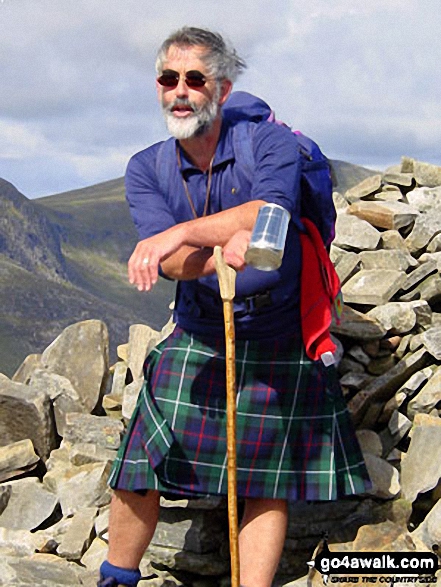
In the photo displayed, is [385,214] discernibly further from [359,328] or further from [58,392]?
[58,392]

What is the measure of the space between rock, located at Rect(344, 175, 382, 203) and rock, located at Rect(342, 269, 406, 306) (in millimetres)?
1961

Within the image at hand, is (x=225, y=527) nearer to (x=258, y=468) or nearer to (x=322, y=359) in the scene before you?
(x=258, y=468)

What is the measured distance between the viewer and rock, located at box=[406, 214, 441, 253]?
334 inches

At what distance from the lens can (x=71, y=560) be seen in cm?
643

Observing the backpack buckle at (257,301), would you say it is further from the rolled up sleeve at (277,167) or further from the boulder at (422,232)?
the boulder at (422,232)

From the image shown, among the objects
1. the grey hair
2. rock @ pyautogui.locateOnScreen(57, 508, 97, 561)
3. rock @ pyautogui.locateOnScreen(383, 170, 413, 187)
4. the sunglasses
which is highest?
the grey hair

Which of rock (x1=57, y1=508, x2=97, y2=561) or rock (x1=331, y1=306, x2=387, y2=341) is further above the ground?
rock (x1=331, y1=306, x2=387, y2=341)

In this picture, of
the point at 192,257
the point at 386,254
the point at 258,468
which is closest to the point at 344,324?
the point at 386,254

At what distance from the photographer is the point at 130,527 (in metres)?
5.35

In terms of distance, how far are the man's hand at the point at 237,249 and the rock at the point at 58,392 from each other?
13.4 feet

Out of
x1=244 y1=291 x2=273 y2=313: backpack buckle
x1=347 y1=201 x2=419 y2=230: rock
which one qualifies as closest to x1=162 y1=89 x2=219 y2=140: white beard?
x1=244 y1=291 x2=273 y2=313: backpack buckle

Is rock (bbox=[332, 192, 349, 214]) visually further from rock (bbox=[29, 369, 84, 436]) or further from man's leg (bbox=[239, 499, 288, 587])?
man's leg (bbox=[239, 499, 288, 587])

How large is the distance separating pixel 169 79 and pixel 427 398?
3366 mm

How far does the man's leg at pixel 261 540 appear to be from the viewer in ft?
17.0
